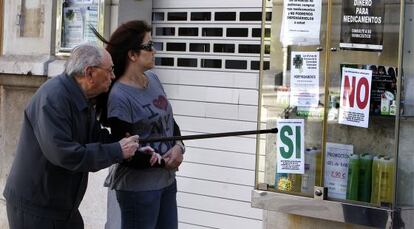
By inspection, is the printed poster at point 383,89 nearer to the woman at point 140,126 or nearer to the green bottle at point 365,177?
the green bottle at point 365,177

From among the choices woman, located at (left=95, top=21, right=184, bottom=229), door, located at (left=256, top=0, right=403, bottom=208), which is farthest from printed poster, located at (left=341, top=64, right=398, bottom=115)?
woman, located at (left=95, top=21, right=184, bottom=229)

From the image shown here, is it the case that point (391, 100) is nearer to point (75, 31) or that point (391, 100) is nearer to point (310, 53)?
point (310, 53)

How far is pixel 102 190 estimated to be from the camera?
24.0 ft

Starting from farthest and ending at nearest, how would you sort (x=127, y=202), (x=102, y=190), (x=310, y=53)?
(x=102, y=190) < (x=310, y=53) < (x=127, y=202)

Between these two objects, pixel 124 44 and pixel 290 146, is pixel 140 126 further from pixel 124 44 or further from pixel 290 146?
pixel 290 146

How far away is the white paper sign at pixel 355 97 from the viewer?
17.6 ft

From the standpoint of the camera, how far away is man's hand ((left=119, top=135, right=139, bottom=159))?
4.00 m

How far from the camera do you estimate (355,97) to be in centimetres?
540

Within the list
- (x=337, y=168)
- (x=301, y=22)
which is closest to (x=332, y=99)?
(x=337, y=168)

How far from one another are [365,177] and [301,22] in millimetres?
1220

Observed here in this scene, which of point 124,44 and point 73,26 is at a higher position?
point 73,26

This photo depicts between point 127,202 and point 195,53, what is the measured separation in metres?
2.69

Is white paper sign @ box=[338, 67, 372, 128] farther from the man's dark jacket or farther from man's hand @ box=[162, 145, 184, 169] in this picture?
the man's dark jacket

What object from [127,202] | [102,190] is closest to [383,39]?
[127,202]
